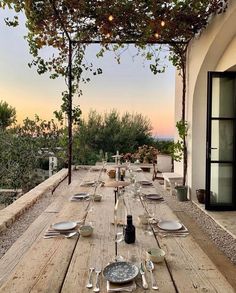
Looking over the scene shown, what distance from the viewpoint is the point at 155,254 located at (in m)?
1.62

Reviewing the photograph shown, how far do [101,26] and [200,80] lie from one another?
1885mm

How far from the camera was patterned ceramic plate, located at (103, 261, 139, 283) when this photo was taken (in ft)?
4.51

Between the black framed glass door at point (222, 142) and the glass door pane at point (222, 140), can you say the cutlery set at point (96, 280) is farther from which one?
the glass door pane at point (222, 140)

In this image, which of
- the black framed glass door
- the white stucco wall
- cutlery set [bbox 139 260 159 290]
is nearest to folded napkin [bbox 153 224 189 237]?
cutlery set [bbox 139 260 159 290]

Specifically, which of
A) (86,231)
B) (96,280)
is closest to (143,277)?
(96,280)

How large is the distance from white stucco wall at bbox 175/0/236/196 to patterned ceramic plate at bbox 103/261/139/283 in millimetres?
3768

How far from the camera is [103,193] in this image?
10.9ft

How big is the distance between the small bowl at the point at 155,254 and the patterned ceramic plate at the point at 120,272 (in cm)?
13

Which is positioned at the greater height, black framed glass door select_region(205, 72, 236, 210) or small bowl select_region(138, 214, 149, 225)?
black framed glass door select_region(205, 72, 236, 210)

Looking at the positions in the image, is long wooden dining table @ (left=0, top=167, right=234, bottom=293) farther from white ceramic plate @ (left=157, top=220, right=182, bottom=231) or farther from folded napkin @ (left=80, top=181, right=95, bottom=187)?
folded napkin @ (left=80, top=181, right=95, bottom=187)

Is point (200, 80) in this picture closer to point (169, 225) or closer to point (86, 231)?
point (169, 225)

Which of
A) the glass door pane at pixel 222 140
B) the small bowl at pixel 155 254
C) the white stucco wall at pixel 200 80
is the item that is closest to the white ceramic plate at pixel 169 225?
the small bowl at pixel 155 254

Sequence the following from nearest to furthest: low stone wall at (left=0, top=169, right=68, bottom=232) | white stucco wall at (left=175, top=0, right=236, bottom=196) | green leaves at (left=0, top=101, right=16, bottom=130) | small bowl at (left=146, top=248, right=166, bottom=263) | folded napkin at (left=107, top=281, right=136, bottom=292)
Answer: folded napkin at (left=107, top=281, right=136, bottom=292) → small bowl at (left=146, top=248, right=166, bottom=263) → low stone wall at (left=0, top=169, right=68, bottom=232) → white stucco wall at (left=175, top=0, right=236, bottom=196) → green leaves at (left=0, top=101, right=16, bottom=130)

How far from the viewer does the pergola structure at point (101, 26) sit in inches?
171
